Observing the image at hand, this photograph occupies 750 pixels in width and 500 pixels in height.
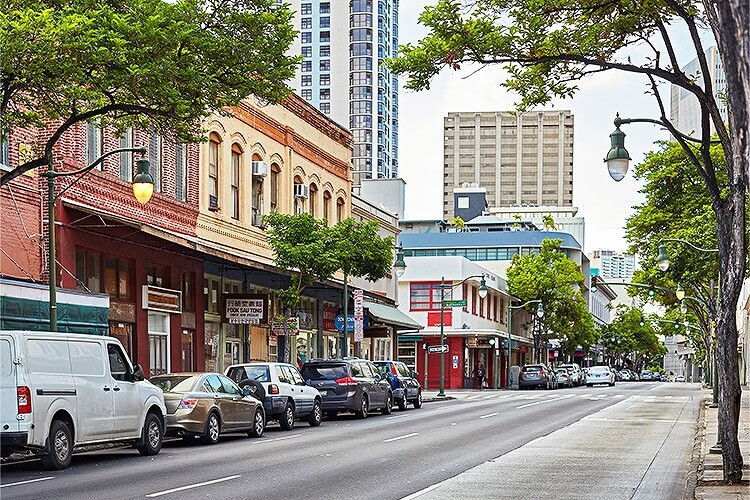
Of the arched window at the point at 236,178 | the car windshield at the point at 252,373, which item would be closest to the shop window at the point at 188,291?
the arched window at the point at 236,178

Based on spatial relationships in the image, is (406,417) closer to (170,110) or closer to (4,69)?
(170,110)

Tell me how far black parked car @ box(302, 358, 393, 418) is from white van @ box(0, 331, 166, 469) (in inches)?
471

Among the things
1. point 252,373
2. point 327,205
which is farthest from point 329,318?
point 252,373

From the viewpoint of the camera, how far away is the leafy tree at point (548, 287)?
83.0 meters

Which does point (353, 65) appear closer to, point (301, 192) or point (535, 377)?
point (535, 377)

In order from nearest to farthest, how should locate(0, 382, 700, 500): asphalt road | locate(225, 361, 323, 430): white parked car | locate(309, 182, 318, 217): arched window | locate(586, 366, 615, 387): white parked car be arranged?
locate(0, 382, 700, 500): asphalt road
locate(225, 361, 323, 430): white parked car
locate(309, 182, 318, 217): arched window
locate(586, 366, 615, 387): white parked car

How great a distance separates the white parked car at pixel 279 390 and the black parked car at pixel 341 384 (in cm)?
277

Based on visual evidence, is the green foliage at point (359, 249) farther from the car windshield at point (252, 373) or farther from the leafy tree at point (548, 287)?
the leafy tree at point (548, 287)

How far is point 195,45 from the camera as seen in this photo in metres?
17.5

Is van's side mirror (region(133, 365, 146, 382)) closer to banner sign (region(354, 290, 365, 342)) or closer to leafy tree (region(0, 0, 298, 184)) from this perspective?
leafy tree (region(0, 0, 298, 184))

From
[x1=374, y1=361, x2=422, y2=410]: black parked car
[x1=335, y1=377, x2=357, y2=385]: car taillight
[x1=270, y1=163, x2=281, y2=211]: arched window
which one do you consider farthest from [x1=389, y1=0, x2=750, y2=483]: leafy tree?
[x1=270, y1=163, x2=281, y2=211]: arched window

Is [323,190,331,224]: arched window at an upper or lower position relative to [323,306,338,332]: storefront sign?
upper

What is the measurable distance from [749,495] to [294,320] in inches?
912

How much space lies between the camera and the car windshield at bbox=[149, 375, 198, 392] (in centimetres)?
2220
